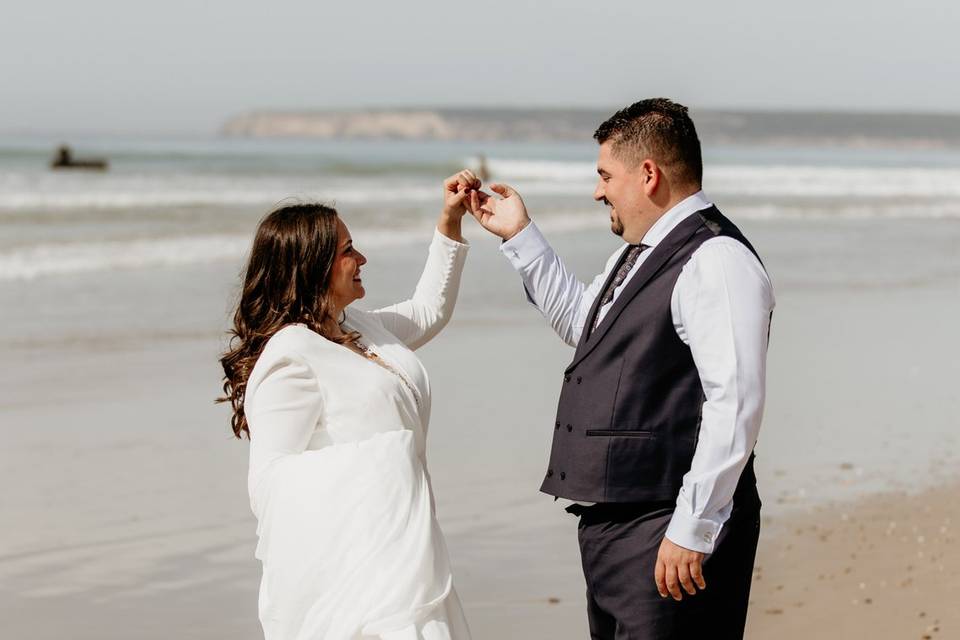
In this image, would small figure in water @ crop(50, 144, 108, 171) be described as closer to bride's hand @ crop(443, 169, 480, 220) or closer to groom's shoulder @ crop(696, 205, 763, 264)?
bride's hand @ crop(443, 169, 480, 220)

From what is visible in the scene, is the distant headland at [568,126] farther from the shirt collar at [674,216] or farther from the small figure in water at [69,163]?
the shirt collar at [674,216]

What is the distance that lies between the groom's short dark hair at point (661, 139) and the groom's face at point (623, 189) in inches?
0.7

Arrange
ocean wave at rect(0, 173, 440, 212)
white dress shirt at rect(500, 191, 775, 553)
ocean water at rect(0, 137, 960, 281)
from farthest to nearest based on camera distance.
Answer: ocean wave at rect(0, 173, 440, 212), ocean water at rect(0, 137, 960, 281), white dress shirt at rect(500, 191, 775, 553)

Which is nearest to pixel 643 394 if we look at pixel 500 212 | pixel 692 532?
pixel 692 532

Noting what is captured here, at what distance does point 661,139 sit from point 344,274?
777 millimetres

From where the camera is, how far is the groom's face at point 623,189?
296 cm

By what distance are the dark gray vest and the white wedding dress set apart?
38 centimetres

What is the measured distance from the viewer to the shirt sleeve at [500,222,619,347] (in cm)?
342

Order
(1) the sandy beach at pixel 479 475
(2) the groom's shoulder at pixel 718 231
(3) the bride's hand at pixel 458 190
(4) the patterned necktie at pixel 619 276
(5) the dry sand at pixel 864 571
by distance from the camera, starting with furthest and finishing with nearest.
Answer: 1. (1) the sandy beach at pixel 479 475
2. (5) the dry sand at pixel 864 571
3. (3) the bride's hand at pixel 458 190
4. (4) the patterned necktie at pixel 619 276
5. (2) the groom's shoulder at pixel 718 231

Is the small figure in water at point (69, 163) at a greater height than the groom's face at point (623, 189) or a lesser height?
lesser

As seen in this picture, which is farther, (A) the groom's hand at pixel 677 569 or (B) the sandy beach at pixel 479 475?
(B) the sandy beach at pixel 479 475

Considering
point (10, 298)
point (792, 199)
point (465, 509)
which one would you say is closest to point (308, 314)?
point (465, 509)

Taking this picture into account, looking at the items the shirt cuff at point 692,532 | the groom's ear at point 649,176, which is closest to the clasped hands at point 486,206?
the groom's ear at point 649,176

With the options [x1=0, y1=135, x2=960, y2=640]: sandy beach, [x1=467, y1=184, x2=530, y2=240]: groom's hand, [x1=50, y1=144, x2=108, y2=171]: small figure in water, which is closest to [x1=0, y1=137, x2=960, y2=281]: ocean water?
[x1=50, y1=144, x2=108, y2=171]: small figure in water
